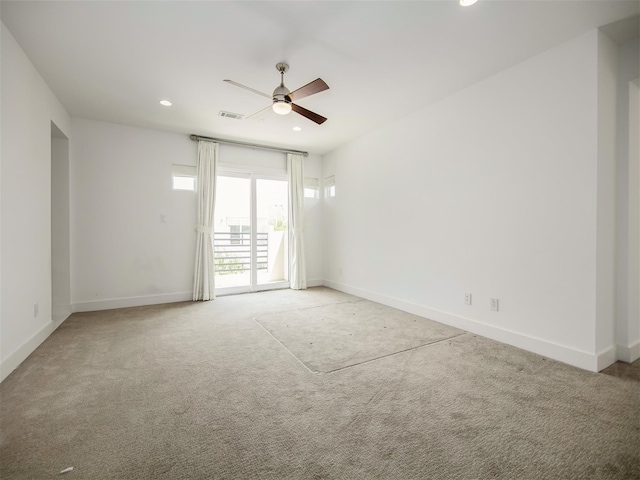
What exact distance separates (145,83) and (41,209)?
174cm

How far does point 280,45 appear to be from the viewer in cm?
256

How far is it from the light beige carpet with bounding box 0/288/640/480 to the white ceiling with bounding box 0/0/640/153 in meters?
2.77

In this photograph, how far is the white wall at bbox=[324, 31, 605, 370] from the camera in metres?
2.45

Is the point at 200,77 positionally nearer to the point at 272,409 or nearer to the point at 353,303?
the point at 272,409

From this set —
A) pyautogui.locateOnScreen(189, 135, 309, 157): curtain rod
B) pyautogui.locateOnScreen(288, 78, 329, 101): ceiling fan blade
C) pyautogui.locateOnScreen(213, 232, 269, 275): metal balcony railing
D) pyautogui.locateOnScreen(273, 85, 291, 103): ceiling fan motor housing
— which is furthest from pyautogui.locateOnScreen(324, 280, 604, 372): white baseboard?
pyautogui.locateOnScreen(189, 135, 309, 157): curtain rod

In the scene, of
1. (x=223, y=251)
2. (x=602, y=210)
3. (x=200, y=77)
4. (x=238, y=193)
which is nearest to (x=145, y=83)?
(x=200, y=77)

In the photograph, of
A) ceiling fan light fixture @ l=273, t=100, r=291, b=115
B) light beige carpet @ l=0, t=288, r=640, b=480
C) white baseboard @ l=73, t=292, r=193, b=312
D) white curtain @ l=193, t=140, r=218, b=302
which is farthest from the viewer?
white curtain @ l=193, t=140, r=218, b=302

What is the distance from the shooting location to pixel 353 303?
461 cm

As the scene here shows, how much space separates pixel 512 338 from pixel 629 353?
840 millimetres

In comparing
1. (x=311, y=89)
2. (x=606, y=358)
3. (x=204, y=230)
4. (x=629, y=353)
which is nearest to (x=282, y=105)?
(x=311, y=89)

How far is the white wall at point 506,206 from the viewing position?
8.04 ft

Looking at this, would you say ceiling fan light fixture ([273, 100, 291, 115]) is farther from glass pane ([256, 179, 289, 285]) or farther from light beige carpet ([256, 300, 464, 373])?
glass pane ([256, 179, 289, 285])

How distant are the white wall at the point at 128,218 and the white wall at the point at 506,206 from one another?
3338 millimetres

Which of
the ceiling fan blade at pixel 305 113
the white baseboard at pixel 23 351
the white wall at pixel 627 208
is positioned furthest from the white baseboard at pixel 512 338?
the white baseboard at pixel 23 351
